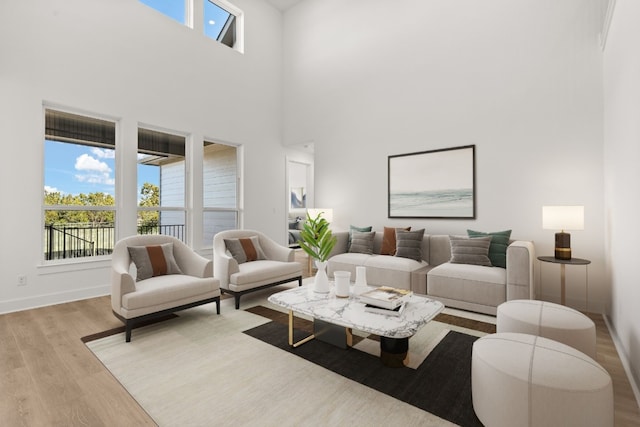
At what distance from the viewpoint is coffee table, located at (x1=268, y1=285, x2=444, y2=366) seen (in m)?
2.02

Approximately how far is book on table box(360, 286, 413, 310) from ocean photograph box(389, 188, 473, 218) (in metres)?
2.49

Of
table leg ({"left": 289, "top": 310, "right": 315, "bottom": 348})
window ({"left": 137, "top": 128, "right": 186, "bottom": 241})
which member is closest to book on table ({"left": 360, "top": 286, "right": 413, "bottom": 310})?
table leg ({"left": 289, "top": 310, "right": 315, "bottom": 348})

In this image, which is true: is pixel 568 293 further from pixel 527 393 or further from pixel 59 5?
pixel 59 5

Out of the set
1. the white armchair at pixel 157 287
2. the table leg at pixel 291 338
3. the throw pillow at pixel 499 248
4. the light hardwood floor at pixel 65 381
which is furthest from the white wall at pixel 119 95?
the throw pillow at pixel 499 248

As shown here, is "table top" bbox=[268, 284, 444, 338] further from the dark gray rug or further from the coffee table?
the dark gray rug

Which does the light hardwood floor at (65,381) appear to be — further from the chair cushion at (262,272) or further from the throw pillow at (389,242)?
the throw pillow at (389,242)

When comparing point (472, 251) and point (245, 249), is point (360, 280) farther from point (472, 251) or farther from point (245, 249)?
point (245, 249)

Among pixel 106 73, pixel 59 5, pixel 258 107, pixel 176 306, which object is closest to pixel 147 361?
pixel 176 306

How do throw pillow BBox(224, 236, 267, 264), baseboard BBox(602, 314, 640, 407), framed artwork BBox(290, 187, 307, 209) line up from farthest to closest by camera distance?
framed artwork BBox(290, 187, 307, 209) → throw pillow BBox(224, 236, 267, 264) → baseboard BBox(602, 314, 640, 407)

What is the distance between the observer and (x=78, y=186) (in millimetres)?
4191

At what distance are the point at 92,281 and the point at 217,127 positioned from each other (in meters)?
3.12

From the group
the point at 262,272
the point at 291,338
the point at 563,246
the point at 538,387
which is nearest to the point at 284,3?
the point at 262,272

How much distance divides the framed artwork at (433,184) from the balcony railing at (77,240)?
410cm

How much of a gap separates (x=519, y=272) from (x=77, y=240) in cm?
534
